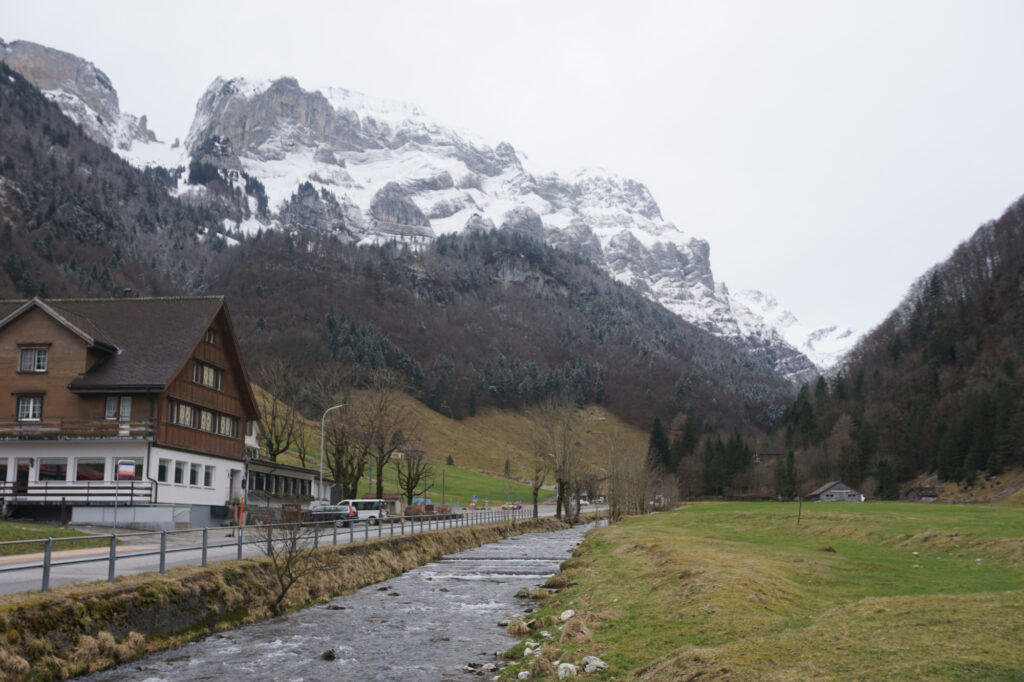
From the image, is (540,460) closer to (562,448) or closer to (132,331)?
(562,448)

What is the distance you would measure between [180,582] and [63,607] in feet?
14.8

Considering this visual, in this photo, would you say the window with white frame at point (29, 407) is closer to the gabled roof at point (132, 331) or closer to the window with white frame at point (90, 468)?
the gabled roof at point (132, 331)

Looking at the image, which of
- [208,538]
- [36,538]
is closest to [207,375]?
[208,538]

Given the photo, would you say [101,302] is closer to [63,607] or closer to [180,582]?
[180,582]

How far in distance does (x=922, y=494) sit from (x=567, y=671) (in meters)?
138

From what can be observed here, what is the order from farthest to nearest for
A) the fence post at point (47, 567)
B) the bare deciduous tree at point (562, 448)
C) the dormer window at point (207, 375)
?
the bare deciduous tree at point (562, 448), the dormer window at point (207, 375), the fence post at point (47, 567)

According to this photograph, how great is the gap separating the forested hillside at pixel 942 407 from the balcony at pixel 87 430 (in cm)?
12395

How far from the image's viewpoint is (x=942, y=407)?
6388 inches

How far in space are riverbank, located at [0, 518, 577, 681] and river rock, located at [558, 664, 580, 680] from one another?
10.2 metres

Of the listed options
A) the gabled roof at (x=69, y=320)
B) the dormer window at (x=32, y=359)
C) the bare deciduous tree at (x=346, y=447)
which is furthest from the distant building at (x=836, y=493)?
the dormer window at (x=32, y=359)

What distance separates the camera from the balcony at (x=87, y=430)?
45875 mm

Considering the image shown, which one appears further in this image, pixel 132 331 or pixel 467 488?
pixel 467 488

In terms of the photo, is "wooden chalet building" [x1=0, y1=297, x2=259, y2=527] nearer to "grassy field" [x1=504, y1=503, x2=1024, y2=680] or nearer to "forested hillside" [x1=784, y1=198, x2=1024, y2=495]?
"grassy field" [x1=504, y1=503, x2=1024, y2=680]

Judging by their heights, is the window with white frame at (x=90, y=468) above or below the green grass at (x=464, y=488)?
above
